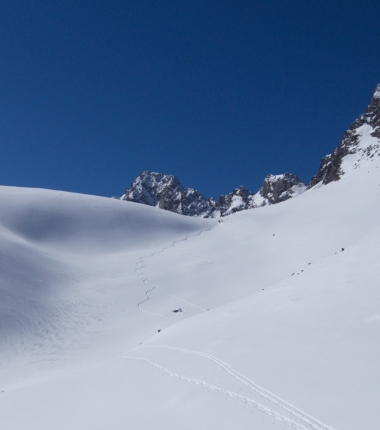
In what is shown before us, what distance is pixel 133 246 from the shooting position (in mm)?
35656

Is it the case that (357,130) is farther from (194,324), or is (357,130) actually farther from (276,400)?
(276,400)

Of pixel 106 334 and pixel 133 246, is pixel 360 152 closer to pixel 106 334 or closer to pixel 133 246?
pixel 133 246

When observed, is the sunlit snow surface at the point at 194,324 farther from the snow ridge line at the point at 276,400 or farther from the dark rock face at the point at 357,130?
the dark rock face at the point at 357,130

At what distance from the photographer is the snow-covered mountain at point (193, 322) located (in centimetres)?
528

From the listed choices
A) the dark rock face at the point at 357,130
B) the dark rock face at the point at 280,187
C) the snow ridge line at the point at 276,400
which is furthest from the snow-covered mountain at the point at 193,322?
the dark rock face at the point at 280,187

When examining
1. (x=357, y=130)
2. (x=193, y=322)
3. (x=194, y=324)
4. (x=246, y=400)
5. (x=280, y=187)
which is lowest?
(x=246, y=400)

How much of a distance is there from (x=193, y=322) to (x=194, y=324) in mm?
501

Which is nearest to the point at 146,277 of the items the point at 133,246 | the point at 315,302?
the point at 133,246

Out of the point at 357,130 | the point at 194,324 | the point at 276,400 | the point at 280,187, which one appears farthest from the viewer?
the point at 280,187

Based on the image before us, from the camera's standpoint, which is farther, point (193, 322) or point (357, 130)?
point (357, 130)

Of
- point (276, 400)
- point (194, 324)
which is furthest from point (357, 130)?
point (276, 400)

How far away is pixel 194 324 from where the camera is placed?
40.3 ft

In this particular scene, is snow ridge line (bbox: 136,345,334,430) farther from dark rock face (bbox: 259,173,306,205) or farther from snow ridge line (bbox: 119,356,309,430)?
dark rock face (bbox: 259,173,306,205)

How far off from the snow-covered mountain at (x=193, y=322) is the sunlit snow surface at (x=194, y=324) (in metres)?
0.05
